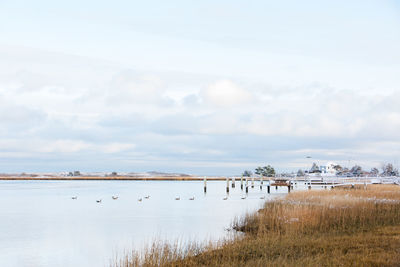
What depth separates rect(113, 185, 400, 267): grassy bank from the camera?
13.2 m

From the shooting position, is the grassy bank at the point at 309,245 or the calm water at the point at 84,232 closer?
the grassy bank at the point at 309,245

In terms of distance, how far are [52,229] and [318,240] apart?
2298cm

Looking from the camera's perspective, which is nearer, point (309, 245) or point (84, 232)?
point (309, 245)

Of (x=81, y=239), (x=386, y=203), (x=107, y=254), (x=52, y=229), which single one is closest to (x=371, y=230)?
(x=386, y=203)

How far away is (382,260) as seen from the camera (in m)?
12.5

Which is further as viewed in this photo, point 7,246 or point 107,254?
point 7,246

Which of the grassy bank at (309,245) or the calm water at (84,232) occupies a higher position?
the grassy bank at (309,245)

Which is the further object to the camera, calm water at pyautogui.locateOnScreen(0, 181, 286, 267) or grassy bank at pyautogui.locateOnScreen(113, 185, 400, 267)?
calm water at pyautogui.locateOnScreen(0, 181, 286, 267)

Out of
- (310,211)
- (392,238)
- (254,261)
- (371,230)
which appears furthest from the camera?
(310,211)

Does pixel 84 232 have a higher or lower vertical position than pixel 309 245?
lower

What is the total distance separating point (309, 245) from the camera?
15.8 metres

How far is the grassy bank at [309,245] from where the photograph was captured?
13.2 meters

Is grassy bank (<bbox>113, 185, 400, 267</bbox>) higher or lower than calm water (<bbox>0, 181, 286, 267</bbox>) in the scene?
higher

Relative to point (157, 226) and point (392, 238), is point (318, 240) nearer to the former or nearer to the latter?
point (392, 238)
